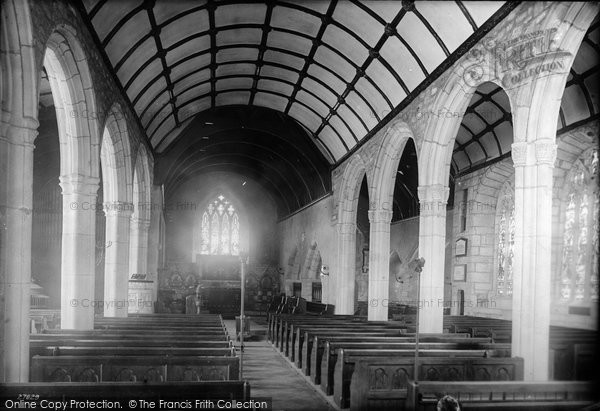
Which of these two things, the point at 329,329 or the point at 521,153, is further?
the point at 329,329

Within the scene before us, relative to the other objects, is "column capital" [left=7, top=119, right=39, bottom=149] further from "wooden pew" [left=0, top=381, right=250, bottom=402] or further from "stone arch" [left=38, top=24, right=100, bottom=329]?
"wooden pew" [left=0, top=381, right=250, bottom=402]

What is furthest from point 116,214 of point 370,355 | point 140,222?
point 370,355

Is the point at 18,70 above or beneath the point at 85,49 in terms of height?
beneath

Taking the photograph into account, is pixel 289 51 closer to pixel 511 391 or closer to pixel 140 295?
pixel 140 295

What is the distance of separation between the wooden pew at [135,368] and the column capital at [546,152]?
5031mm

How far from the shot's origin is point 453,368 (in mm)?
7176

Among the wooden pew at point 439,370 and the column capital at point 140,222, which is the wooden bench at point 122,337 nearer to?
the wooden pew at point 439,370

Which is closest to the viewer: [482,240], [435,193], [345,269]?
[435,193]

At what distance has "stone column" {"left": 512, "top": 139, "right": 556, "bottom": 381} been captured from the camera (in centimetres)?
788

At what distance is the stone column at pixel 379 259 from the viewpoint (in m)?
15.4

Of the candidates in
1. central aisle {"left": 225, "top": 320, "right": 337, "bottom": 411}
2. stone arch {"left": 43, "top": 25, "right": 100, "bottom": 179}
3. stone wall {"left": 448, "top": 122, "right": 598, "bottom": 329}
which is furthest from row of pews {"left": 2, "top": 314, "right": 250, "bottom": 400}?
stone wall {"left": 448, "top": 122, "right": 598, "bottom": 329}

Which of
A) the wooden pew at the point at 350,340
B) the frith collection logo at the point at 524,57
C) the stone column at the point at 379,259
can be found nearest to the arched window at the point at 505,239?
the stone column at the point at 379,259

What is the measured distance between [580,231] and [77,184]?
1003 cm

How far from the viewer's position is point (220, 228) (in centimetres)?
3259
